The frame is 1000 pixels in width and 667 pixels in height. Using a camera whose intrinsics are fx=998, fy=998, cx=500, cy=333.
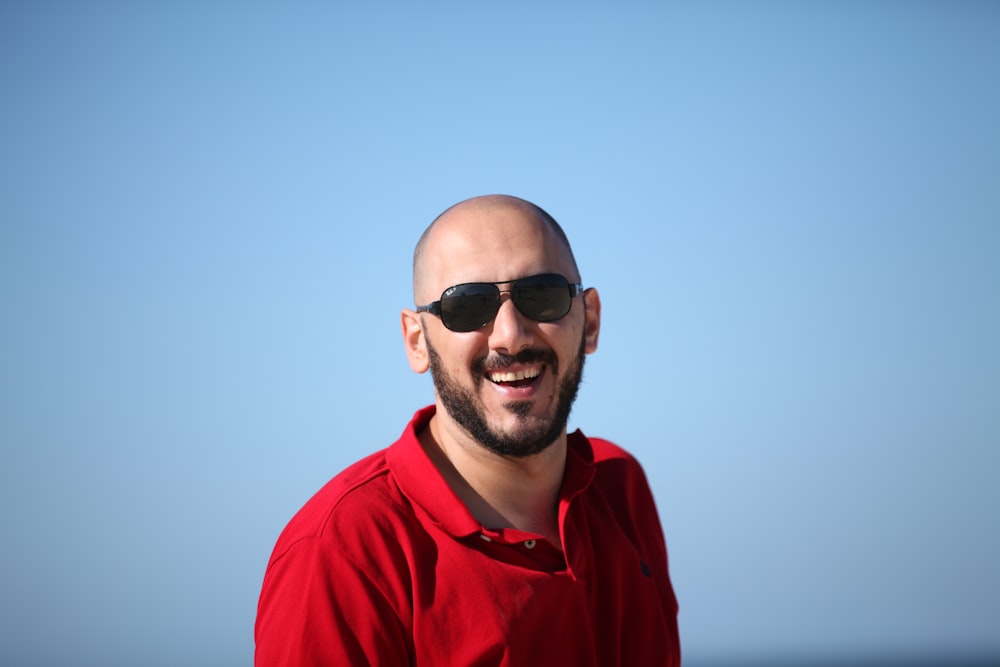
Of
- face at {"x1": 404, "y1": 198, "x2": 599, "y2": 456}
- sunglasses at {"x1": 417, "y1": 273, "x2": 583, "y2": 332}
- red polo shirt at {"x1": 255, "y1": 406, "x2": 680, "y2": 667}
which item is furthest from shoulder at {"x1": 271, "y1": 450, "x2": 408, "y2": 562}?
sunglasses at {"x1": 417, "y1": 273, "x2": 583, "y2": 332}

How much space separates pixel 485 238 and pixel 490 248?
0.18ft

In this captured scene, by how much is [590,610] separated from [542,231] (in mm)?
1633

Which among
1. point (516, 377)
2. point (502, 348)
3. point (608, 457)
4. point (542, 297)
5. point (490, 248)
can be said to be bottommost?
point (608, 457)

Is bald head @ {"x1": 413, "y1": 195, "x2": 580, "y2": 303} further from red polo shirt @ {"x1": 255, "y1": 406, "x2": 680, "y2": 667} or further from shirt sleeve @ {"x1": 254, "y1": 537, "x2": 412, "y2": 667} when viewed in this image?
shirt sleeve @ {"x1": 254, "y1": 537, "x2": 412, "y2": 667}

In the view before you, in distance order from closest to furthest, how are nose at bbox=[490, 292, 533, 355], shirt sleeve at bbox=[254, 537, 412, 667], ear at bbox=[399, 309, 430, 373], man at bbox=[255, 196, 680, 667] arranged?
shirt sleeve at bbox=[254, 537, 412, 667]
man at bbox=[255, 196, 680, 667]
nose at bbox=[490, 292, 533, 355]
ear at bbox=[399, 309, 430, 373]

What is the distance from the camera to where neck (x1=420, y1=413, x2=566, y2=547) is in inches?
166

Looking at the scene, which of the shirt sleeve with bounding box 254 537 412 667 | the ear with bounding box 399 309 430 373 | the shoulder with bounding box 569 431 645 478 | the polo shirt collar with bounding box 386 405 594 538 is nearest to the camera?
the shirt sleeve with bounding box 254 537 412 667

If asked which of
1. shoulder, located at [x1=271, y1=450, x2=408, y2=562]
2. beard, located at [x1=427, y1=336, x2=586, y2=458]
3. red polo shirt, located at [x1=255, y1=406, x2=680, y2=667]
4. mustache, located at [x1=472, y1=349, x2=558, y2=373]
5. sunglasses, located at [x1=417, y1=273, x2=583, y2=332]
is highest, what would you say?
sunglasses, located at [x1=417, y1=273, x2=583, y2=332]

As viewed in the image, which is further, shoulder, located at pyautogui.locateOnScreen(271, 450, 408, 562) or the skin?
the skin

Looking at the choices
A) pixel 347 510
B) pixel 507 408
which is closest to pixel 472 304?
pixel 507 408

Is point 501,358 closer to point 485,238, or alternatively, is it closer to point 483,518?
point 485,238

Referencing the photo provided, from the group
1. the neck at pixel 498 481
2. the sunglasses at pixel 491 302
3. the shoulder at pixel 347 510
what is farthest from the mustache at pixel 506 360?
the shoulder at pixel 347 510

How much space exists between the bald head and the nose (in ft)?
0.43

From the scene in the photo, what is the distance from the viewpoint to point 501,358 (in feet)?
13.6
